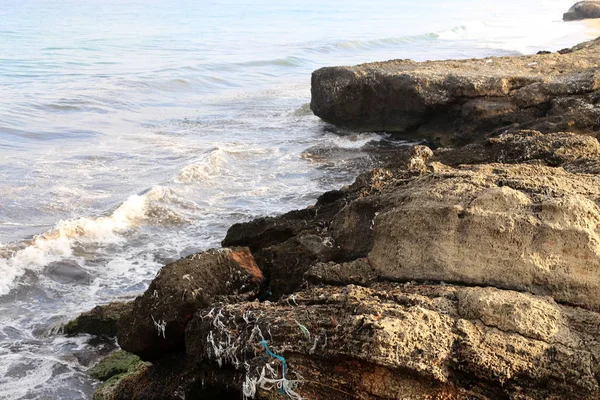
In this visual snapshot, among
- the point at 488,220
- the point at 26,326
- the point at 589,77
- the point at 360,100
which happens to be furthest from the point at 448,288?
the point at 360,100

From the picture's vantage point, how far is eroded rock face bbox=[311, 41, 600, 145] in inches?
403

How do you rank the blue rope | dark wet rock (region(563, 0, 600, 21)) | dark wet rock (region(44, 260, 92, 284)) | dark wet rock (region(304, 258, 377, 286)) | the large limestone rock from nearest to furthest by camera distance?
the blue rope → the large limestone rock → dark wet rock (region(304, 258, 377, 286)) → dark wet rock (region(44, 260, 92, 284)) → dark wet rock (region(563, 0, 600, 21))

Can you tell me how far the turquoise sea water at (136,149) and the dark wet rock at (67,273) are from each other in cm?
2

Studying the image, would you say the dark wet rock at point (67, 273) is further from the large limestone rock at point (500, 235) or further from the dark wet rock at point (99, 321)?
the large limestone rock at point (500, 235)

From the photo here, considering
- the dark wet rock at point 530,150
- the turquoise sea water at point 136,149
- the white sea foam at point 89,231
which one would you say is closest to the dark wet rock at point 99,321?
the turquoise sea water at point 136,149

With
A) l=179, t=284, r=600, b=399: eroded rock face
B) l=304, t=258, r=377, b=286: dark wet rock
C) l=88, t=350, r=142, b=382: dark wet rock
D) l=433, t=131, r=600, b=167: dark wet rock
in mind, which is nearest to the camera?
l=179, t=284, r=600, b=399: eroded rock face

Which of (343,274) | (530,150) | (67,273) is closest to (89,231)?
(67,273)

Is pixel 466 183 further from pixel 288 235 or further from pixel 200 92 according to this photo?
pixel 200 92

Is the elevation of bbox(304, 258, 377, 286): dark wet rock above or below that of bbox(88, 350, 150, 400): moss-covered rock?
above

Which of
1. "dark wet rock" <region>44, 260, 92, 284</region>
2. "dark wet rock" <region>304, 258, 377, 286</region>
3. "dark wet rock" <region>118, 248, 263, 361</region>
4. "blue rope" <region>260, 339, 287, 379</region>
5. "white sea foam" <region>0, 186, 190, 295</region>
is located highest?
"dark wet rock" <region>304, 258, 377, 286</region>

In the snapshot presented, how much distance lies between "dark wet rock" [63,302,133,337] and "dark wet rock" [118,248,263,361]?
129 centimetres

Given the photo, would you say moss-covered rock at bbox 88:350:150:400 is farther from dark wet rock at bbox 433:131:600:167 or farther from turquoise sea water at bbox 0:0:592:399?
dark wet rock at bbox 433:131:600:167

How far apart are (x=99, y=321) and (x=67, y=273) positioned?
1.75m

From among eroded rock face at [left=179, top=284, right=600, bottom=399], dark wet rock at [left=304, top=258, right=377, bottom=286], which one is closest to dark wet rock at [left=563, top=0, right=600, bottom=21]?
dark wet rock at [left=304, top=258, right=377, bottom=286]
